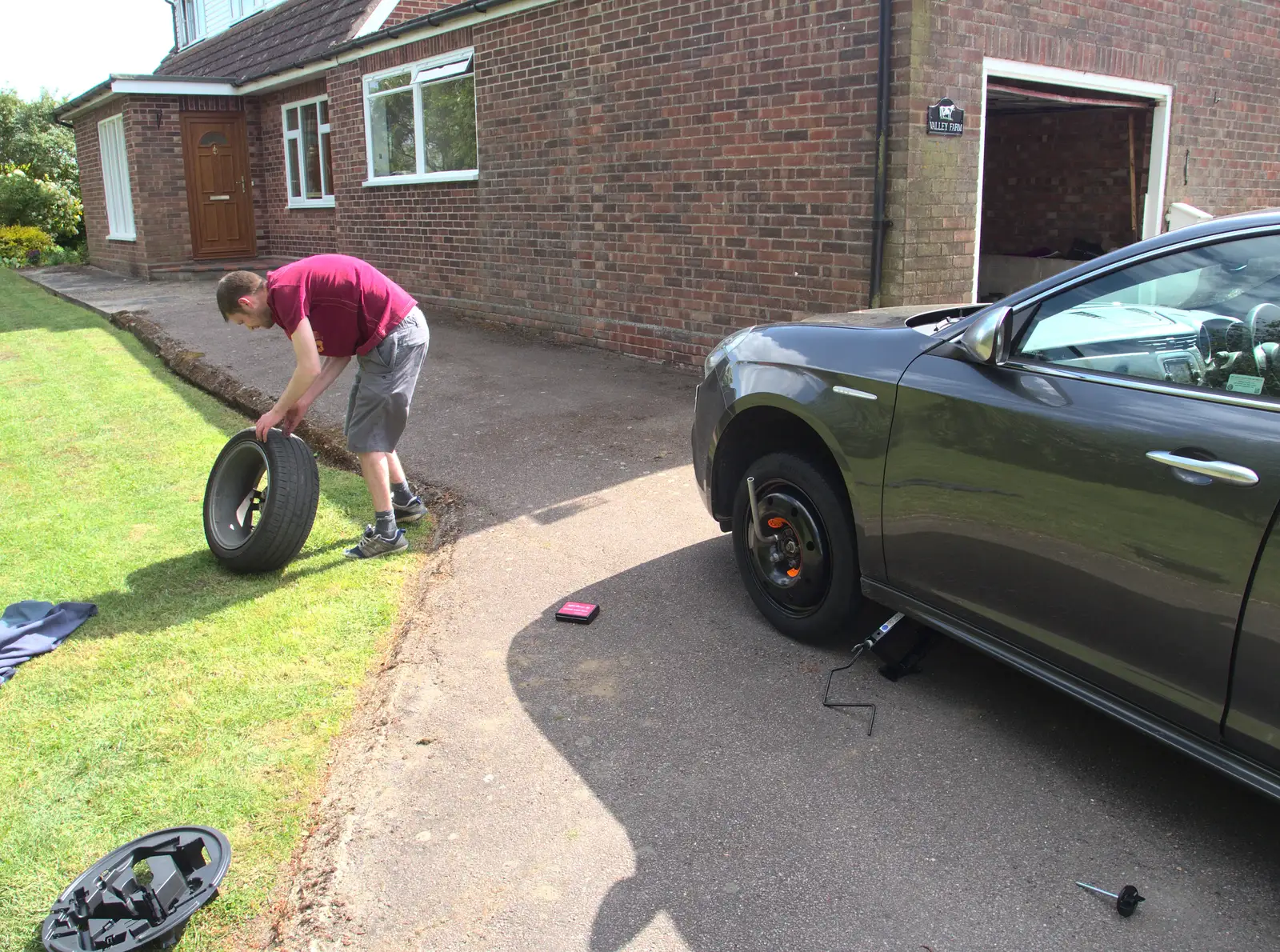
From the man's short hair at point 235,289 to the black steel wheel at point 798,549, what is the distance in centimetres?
243

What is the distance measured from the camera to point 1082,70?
8797mm

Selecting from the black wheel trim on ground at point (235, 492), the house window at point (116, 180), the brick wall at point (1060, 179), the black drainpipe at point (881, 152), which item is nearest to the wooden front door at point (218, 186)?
the house window at point (116, 180)

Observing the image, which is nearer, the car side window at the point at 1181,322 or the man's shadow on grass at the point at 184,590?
the car side window at the point at 1181,322

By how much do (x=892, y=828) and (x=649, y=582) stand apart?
2099 millimetres

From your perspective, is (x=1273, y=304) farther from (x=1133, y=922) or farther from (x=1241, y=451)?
(x=1133, y=922)

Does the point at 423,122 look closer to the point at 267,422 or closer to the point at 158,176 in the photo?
the point at 158,176

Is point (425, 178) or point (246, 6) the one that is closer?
point (425, 178)

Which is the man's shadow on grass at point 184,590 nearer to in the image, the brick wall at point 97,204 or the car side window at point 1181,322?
the car side window at point 1181,322

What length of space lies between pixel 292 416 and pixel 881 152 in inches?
191

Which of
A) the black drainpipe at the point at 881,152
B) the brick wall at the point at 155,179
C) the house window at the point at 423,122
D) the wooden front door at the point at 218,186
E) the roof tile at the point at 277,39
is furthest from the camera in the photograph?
the wooden front door at the point at 218,186

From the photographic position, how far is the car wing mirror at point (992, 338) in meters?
3.16

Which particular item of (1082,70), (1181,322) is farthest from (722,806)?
(1082,70)

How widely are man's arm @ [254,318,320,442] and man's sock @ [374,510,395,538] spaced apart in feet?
2.33

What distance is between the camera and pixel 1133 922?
8.55 feet
